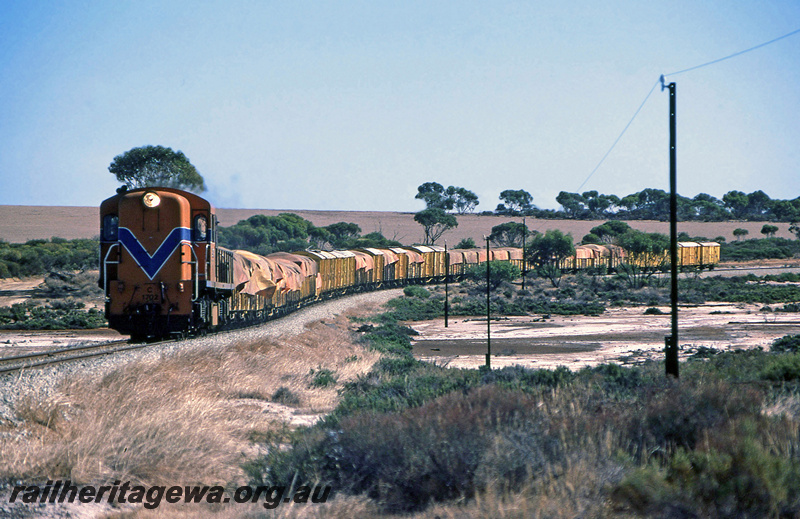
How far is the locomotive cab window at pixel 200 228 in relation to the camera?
1972 cm

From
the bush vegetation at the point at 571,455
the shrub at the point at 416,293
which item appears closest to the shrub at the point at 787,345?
the bush vegetation at the point at 571,455

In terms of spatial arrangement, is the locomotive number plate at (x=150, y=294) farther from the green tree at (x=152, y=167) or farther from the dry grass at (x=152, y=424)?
the green tree at (x=152, y=167)

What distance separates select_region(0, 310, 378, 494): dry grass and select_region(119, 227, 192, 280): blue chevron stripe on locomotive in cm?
Result: 484

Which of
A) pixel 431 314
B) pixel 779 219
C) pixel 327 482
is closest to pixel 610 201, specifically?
pixel 779 219

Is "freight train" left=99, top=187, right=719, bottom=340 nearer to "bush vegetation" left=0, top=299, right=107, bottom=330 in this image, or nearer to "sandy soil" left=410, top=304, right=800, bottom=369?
"sandy soil" left=410, top=304, right=800, bottom=369

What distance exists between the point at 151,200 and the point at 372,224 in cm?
13482

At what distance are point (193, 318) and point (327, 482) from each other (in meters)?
13.3

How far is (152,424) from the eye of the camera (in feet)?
27.9

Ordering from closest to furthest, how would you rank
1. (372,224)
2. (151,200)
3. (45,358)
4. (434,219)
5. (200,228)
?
(45,358), (151,200), (200,228), (434,219), (372,224)

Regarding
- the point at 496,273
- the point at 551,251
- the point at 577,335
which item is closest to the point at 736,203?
the point at 551,251

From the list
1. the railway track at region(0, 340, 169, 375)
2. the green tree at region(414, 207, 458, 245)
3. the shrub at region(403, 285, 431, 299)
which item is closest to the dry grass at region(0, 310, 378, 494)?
the railway track at region(0, 340, 169, 375)

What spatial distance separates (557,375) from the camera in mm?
12430

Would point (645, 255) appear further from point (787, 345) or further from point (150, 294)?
point (150, 294)

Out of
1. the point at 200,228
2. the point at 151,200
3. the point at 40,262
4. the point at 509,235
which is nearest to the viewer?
the point at 151,200
